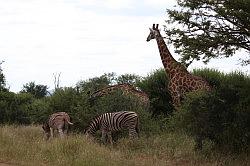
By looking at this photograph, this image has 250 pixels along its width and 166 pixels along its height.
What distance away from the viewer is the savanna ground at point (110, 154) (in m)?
11.5

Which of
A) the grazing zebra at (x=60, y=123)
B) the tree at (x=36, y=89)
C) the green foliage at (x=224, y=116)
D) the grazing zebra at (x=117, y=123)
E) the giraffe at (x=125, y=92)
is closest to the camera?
the green foliage at (x=224, y=116)

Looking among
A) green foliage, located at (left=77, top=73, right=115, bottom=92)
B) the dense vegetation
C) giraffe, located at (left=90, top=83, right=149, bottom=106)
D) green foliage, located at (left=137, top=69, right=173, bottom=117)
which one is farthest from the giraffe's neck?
green foliage, located at (left=77, top=73, right=115, bottom=92)

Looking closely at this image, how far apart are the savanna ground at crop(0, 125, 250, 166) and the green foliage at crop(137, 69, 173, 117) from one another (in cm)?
675

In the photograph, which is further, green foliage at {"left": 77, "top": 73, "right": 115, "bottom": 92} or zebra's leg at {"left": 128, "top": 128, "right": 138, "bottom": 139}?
green foliage at {"left": 77, "top": 73, "right": 115, "bottom": 92}

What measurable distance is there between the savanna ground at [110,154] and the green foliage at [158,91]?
6.75 meters

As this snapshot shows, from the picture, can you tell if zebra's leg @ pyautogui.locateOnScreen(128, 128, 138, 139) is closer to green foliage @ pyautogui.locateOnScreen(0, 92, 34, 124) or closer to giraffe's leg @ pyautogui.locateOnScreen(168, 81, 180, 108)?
giraffe's leg @ pyautogui.locateOnScreen(168, 81, 180, 108)

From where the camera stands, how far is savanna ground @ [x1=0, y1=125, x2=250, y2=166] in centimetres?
A: 1155

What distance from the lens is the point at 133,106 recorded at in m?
18.7

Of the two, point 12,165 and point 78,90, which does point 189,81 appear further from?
point 12,165

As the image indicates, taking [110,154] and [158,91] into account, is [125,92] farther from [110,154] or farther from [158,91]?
[110,154]

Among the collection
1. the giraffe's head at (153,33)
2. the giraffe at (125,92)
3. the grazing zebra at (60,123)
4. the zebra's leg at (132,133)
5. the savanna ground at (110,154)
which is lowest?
the savanna ground at (110,154)

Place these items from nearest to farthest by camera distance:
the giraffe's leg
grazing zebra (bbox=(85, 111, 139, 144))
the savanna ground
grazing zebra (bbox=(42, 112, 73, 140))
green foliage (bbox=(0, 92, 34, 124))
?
the savanna ground < grazing zebra (bbox=(85, 111, 139, 144)) < grazing zebra (bbox=(42, 112, 73, 140)) < the giraffe's leg < green foliage (bbox=(0, 92, 34, 124))

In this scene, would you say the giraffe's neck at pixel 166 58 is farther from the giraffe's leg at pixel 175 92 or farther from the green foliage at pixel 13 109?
the green foliage at pixel 13 109

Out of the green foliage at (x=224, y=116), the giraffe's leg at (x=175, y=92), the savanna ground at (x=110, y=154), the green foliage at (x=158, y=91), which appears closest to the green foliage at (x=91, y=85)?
the green foliage at (x=158, y=91)
